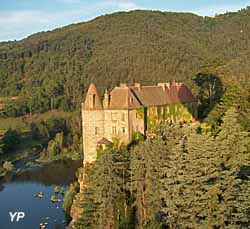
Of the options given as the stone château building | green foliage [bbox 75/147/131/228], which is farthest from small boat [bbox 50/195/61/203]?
green foliage [bbox 75/147/131/228]

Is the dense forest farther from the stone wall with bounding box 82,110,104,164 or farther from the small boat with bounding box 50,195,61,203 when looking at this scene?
the small boat with bounding box 50,195,61,203

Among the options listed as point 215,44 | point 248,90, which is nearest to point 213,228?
point 248,90

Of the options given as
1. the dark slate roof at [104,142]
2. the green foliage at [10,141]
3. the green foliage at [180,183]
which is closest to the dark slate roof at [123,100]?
the dark slate roof at [104,142]

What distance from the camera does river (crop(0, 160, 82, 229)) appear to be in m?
45.1

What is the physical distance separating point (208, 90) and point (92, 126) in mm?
15550

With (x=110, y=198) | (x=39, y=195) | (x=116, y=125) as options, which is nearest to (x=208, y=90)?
(x=116, y=125)

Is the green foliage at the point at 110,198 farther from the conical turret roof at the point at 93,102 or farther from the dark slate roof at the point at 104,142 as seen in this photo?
the conical turret roof at the point at 93,102

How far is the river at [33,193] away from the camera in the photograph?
4509 centimetres

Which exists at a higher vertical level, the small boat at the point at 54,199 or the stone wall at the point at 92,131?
the stone wall at the point at 92,131

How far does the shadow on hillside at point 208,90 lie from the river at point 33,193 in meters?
17.9

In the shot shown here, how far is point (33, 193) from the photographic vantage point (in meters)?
55.8

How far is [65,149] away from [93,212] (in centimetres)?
5235

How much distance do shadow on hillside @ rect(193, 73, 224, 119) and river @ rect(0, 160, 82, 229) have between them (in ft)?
58.7

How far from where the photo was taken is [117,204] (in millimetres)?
26594
